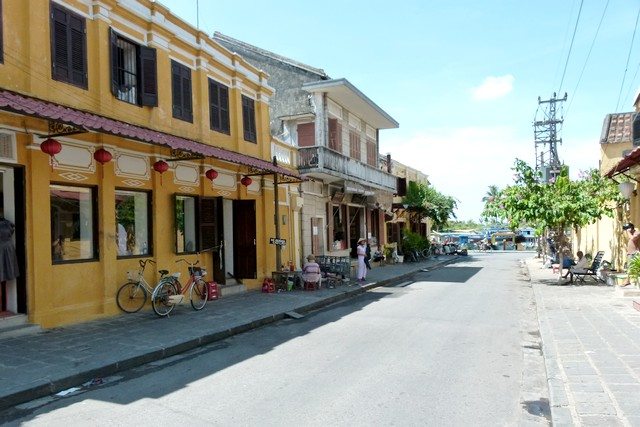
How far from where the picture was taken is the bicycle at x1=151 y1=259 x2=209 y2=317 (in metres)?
10.7

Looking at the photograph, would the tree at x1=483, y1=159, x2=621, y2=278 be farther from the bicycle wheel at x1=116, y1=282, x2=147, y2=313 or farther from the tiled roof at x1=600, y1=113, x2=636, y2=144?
the bicycle wheel at x1=116, y1=282, x2=147, y2=313

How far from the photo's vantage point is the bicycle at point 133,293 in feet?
34.6

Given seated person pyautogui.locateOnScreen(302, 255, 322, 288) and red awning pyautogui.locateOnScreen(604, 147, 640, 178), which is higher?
red awning pyautogui.locateOnScreen(604, 147, 640, 178)

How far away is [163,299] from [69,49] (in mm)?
5159

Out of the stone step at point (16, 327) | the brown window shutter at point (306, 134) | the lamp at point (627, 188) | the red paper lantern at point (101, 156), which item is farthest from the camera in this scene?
the brown window shutter at point (306, 134)

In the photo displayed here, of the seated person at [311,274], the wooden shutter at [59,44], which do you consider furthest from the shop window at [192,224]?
the wooden shutter at [59,44]

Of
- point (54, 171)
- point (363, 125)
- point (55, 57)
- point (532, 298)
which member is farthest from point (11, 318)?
point (363, 125)

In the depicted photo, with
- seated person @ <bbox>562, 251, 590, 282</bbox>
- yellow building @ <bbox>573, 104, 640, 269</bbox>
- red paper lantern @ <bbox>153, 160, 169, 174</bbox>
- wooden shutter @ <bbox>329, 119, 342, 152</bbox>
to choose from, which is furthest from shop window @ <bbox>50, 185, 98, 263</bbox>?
seated person @ <bbox>562, 251, 590, 282</bbox>

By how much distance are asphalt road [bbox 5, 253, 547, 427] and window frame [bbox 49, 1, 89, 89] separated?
5611mm

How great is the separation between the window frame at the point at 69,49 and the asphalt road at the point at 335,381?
561 centimetres

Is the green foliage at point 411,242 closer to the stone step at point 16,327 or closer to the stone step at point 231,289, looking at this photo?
the stone step at point 231,289

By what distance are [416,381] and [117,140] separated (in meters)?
7.64

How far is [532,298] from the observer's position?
14.5 m

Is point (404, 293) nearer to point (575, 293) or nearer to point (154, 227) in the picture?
point (575, 293)
